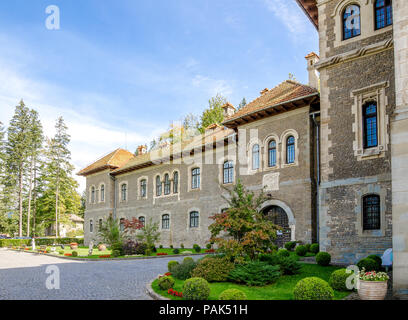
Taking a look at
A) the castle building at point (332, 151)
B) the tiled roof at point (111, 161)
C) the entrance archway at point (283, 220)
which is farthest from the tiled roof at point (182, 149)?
the entrance archway at point (283, 220)

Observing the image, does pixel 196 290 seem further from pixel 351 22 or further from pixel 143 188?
pixel 143 188

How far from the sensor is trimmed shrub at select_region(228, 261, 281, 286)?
10.4m

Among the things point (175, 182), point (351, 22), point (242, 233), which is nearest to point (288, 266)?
point (242, 233)

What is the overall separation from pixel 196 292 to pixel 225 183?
54.5 feet

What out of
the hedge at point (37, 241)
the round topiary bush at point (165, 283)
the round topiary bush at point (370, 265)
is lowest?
the hedge at point (37, 241)

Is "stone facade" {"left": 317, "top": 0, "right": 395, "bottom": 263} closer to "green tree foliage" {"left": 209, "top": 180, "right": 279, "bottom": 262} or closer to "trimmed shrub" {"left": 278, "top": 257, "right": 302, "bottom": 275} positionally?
"trimmed shrub" {"left": 278, "top": 257, "right": 302, "bottom": 275}

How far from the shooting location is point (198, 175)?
27531 millimetres

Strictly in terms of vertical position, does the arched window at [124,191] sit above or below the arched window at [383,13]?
below

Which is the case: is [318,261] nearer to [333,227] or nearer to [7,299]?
[333,227]

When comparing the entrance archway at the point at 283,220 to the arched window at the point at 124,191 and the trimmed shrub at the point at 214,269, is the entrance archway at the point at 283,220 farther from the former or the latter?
the arched window at the point at 124,191

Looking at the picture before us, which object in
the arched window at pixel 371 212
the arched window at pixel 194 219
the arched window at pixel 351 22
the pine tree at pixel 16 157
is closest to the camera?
the arched window at pixel 371 212

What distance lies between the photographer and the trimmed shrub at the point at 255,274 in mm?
10383

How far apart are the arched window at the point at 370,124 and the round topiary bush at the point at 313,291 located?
8377 mm
